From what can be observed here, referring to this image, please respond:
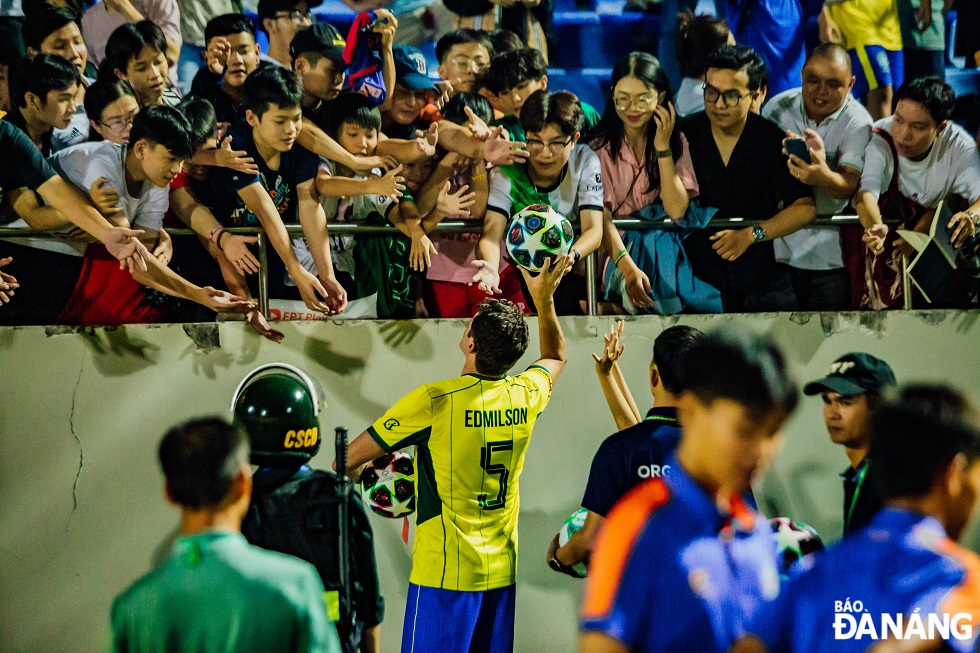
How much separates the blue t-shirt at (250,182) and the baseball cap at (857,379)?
3551 mm

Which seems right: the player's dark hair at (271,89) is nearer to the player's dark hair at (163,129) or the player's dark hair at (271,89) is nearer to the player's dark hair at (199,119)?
the player's dark hair at (199,119)

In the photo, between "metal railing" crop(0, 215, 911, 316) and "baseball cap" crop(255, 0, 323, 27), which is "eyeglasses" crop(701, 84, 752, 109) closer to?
"metal railing" crop(0, 215, 911, 316)

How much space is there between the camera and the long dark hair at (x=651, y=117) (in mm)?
6410

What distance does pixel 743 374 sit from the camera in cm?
213

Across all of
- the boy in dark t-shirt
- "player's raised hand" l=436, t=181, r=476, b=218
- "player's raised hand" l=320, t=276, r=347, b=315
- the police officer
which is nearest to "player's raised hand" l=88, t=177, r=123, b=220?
the boy in dark t-shirt

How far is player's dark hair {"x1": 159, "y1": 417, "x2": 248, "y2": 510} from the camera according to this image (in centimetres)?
246

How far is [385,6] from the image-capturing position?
689 centimetres

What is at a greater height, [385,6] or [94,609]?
[385,6]

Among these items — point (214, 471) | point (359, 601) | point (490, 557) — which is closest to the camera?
point (214, 471)

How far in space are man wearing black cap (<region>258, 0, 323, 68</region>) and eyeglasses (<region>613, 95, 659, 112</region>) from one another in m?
2.30

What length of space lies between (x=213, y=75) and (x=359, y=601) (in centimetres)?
416

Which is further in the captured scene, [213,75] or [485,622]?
[213,75]

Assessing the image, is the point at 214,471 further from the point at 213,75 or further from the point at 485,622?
the point at 213,75

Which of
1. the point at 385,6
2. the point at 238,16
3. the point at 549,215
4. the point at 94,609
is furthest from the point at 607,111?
the point at 94,609
